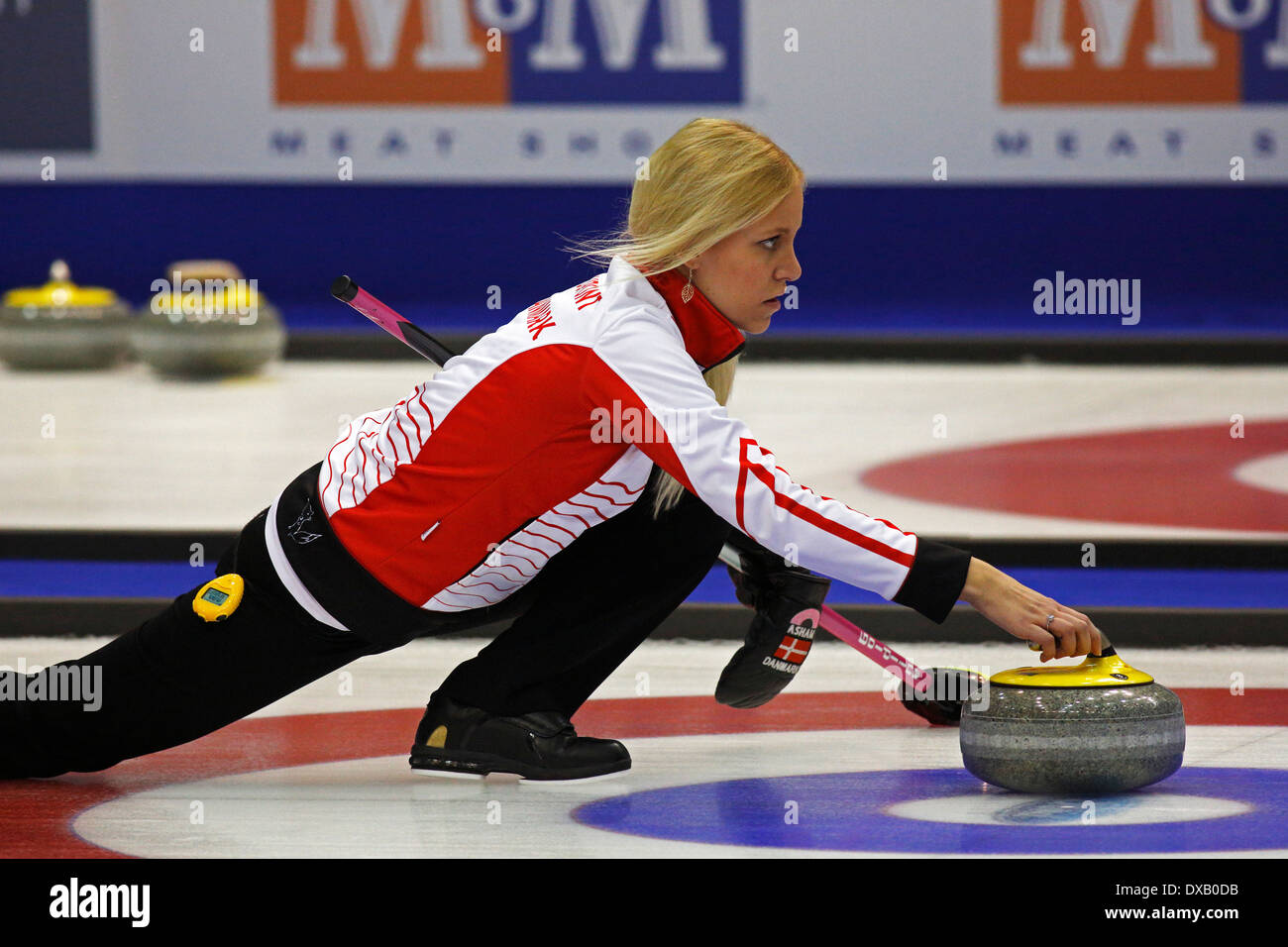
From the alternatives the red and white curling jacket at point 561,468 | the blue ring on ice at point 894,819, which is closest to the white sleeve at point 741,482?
the red and white curling jacket at point 561,468

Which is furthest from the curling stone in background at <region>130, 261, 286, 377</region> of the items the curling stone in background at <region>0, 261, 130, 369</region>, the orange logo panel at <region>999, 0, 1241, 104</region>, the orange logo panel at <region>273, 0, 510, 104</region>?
the orange logo panel at <region>999, 0, 1241, 104</region>

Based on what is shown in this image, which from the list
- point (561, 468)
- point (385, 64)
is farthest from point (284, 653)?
point (385, 64)

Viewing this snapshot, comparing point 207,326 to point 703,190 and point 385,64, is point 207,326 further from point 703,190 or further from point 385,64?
point 703,190

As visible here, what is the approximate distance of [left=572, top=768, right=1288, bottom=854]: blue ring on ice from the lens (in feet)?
6.54

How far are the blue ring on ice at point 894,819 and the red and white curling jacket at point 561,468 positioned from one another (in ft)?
0.79

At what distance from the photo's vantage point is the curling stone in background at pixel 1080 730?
2.15 meters

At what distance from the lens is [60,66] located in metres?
8.02

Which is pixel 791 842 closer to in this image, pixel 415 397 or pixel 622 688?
pixel 415 397

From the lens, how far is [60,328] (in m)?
7.15

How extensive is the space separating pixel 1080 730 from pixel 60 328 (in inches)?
223

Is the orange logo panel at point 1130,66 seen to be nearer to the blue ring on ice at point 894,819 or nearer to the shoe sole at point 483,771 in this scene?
the blue ring on ice at point 894,819

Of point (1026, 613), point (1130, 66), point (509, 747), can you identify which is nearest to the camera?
point (1026, 613)

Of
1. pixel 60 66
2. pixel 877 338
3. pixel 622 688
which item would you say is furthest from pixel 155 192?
pixel 622 688

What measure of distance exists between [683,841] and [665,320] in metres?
0.56
